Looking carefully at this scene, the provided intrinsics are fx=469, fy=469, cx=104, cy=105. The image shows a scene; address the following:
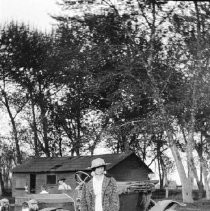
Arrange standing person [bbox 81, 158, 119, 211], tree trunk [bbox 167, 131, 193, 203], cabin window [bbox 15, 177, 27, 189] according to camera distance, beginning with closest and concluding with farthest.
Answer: standing person [bbox 81, 158, 119, 211]
tree trunk [bbox 167, 131, 193, 203]
cabin window [bbox 15, 177, 27, 189]

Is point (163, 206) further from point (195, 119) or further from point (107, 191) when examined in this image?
point (195, 119)

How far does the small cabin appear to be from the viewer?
33.6 m

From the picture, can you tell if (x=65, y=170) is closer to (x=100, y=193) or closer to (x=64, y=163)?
(x=64, y=163)

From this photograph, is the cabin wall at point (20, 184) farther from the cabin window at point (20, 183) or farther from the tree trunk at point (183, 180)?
the tree trunk at point (183, 180)

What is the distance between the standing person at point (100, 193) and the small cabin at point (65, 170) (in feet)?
81.1

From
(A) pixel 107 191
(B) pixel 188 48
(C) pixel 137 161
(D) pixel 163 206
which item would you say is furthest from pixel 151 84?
(A) pixel 107 191

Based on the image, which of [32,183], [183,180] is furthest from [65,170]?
[183,180]

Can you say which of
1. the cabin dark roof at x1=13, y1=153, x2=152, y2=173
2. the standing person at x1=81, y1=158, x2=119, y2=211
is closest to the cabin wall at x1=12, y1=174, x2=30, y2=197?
the cabin dark roof at x1=13, y1=153, x2=152, y2=173

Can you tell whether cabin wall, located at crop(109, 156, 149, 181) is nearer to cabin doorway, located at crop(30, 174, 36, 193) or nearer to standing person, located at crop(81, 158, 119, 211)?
cabin doorway, located at crop(30, 174, 36, 193)

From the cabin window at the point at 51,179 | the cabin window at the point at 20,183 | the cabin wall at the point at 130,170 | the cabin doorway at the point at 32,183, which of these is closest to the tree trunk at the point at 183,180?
the cabin wall at the point at 130,170

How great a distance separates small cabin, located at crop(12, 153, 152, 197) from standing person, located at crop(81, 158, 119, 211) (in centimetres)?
2472

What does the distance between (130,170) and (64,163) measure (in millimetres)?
5004

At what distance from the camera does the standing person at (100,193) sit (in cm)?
746

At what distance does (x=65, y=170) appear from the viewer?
109ft
